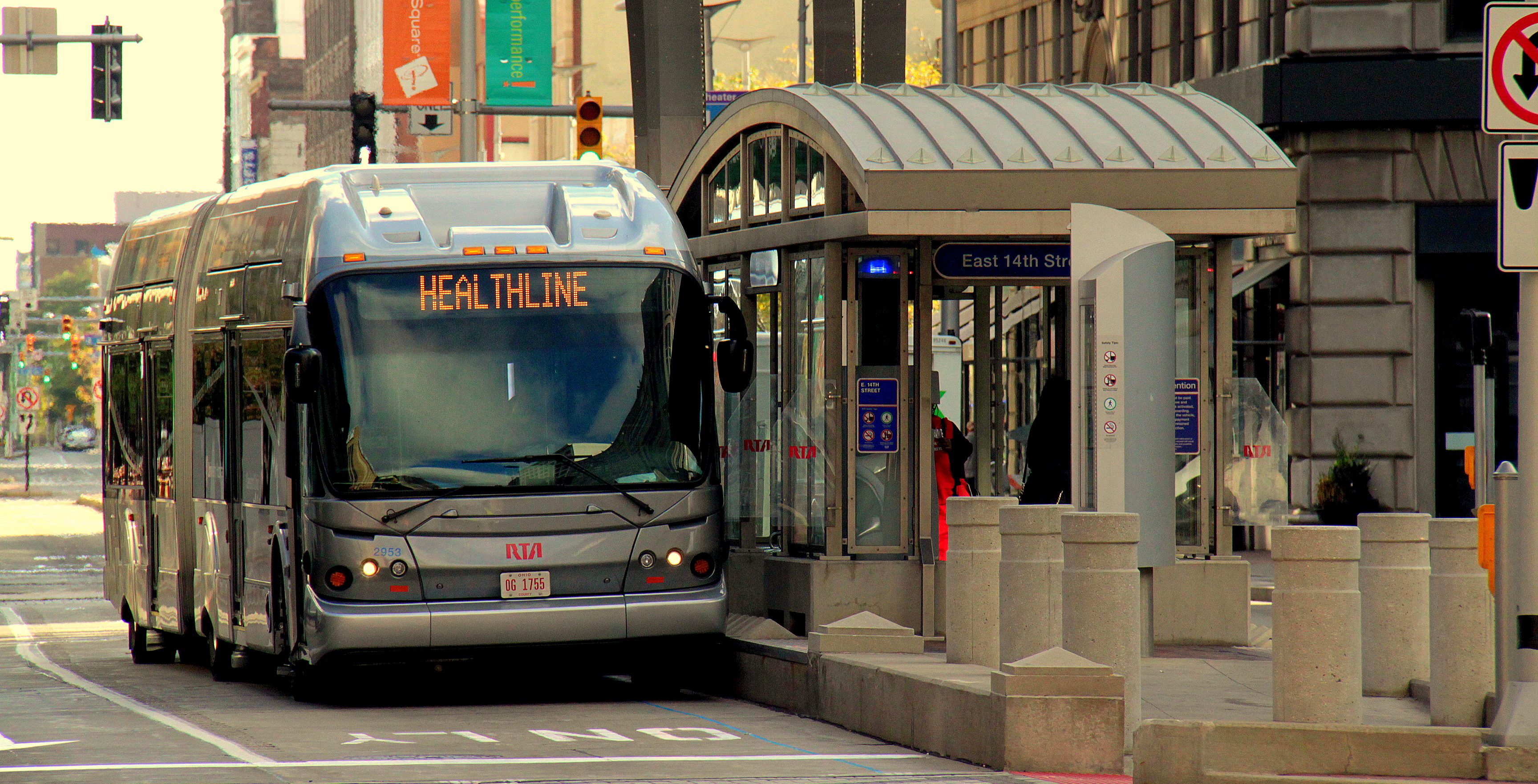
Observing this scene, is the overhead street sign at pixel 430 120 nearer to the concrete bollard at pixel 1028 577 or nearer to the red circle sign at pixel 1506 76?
the concrete bollard at pixel 1028 577

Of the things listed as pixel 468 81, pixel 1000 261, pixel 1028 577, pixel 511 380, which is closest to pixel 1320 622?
pixel 1028 577

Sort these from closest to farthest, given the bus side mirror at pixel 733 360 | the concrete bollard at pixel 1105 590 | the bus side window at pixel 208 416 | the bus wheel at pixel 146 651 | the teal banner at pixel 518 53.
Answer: the concrete bollard at pixel 1105 590 < the bus side mirror at pixel 733 360 < the bus side window at pixel 208 416 < the bus wheel at pixel 146 651 < the teal banner at pixel 518 53

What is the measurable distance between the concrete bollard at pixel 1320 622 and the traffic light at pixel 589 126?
44.3 feet

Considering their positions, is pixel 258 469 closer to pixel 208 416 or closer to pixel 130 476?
pixel 208 416

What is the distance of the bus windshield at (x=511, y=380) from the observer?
13.5 m

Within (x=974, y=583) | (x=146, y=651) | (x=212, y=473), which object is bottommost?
(x=146, y=651)

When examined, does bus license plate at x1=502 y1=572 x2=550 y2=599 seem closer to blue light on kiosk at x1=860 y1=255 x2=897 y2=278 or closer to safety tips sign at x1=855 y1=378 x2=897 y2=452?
safety tips sign at x1=855 y1=378 x2=897 y2=452

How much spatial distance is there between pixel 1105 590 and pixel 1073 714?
614mm

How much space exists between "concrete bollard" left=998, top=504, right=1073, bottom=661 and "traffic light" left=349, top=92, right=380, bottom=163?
17.5 meters

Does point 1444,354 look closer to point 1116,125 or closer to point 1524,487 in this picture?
point 1116,125

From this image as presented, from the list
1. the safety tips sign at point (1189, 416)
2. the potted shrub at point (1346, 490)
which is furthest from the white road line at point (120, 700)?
the potted shrub at point (1346, 490)

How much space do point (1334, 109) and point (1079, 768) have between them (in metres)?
16.9

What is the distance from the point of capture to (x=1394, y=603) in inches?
483

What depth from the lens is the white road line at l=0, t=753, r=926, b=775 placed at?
10656 millimetres
